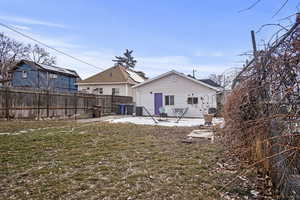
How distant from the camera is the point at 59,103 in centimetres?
1343

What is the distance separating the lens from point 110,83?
23938 mm

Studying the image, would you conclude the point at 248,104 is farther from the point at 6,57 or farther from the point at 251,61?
the point at 6,57

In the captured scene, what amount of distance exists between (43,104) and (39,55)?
20.9 m

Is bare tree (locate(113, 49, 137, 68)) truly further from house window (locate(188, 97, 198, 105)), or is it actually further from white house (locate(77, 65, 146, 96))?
house window (locate(188, 97, 198, 105))

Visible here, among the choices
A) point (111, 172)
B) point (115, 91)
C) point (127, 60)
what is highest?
point (127, 60)

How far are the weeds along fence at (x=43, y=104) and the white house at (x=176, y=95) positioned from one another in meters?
4.25

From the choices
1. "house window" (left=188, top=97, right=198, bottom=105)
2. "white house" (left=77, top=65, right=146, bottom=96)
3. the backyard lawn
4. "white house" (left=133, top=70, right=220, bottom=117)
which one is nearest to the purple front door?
"white house" (left=133, top=70, right=220, bottom=117)

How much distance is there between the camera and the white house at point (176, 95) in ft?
54.4

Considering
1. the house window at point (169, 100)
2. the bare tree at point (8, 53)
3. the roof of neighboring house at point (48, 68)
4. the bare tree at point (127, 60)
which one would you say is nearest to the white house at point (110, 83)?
the roof of neighboring house at point (48, 68)

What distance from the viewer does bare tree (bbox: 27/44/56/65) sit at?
2806cm

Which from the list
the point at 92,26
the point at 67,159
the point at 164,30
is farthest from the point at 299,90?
the point at 92,26

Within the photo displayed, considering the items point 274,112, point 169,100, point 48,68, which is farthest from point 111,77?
point 274,112

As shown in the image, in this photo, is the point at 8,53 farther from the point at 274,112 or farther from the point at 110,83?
the point at 274,112

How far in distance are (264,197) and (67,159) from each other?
331cm
